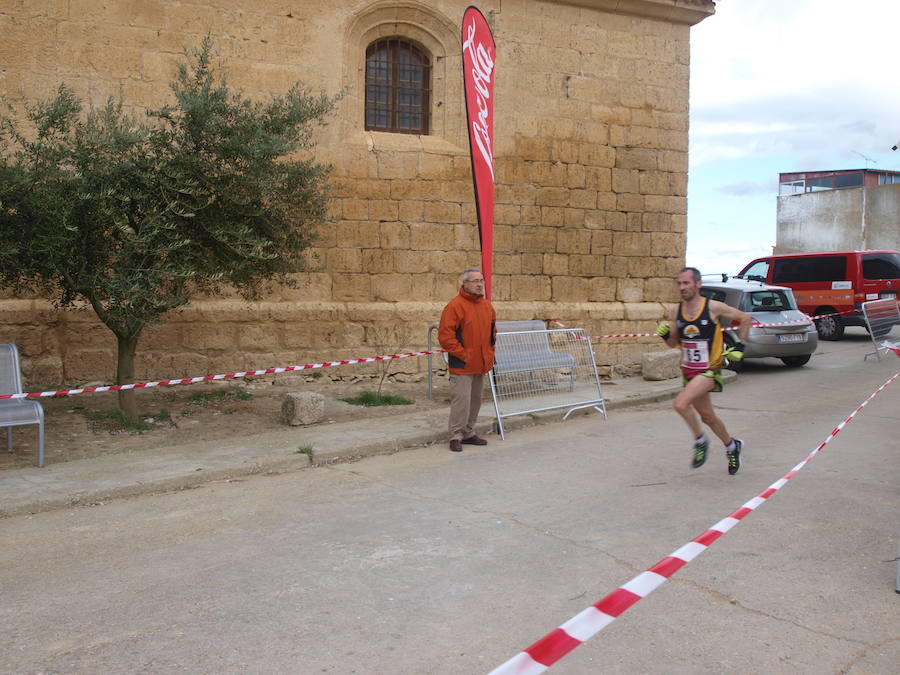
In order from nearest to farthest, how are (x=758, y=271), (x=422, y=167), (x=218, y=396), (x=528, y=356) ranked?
(x=528, y=356) → (x=218, y=396) → (x=422, y=167) → (x=758, y=271)

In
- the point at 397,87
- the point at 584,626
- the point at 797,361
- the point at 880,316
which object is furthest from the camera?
the point at 880,316

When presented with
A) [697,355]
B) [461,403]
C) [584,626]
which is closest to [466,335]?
[461,403]

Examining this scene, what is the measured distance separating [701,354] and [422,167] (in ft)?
20.2

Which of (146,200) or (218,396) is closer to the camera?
(146,200)

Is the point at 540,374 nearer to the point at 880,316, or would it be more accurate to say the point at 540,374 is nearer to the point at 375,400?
the point at 375,400

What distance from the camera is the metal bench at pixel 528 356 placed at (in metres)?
8.45

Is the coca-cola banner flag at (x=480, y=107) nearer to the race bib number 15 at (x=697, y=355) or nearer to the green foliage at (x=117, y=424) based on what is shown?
the race bib number 15 at (x=697, y=355)

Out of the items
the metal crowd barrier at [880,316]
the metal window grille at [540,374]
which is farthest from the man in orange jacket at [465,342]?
the metal crowd barrier at [880,316]

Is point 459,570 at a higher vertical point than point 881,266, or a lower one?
lower

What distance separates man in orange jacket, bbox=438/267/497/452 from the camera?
24.2 ft

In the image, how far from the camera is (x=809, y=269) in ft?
59.4

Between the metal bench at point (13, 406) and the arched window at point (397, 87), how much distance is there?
20.4 ft

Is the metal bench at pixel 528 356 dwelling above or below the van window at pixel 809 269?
below

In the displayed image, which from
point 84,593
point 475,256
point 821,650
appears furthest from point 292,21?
point 821,650
